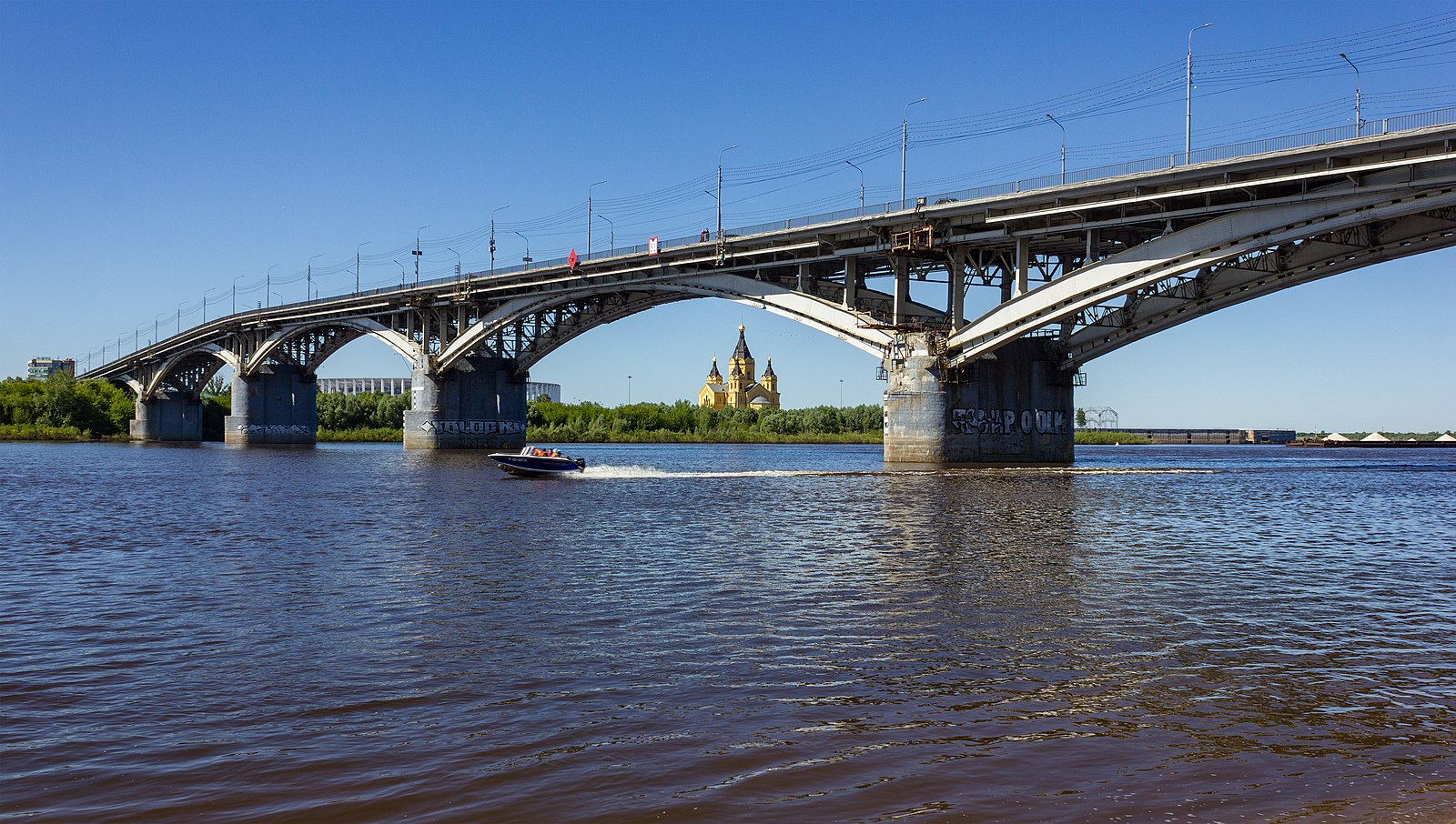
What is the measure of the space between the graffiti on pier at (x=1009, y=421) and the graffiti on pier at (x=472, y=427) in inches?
2023

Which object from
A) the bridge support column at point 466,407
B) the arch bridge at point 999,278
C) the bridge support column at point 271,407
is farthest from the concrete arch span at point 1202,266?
the bridge support column at point 271,407

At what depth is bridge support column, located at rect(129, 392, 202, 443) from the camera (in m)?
146

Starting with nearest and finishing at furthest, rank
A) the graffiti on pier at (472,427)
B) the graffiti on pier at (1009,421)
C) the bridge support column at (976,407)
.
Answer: the bridge support column at (976,407) < the graffiti on pier at (1009,421) < the graffiti on pier at (472,427)

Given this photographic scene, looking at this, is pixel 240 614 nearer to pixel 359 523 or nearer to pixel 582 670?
pixel 582 670

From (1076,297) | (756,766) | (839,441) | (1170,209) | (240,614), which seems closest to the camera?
(756,766)

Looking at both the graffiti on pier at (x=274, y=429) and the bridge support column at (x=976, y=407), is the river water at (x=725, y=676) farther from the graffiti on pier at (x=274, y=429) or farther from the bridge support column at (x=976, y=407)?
the graffiti on pier at (x=274, y=429)

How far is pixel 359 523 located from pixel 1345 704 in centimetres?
2403

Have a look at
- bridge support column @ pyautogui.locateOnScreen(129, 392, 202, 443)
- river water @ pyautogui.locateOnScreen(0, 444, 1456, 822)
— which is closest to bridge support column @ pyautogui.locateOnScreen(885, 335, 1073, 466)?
river water @ pyautogui.locateOnScreen(0, 444, 1456, 822)

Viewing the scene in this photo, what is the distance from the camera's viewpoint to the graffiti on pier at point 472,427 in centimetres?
9769

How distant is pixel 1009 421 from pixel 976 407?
112 inches

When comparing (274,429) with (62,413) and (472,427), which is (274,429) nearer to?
(472,427)

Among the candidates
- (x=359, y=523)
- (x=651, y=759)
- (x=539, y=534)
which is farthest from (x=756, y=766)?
(x=359, y=523)

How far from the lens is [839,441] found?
16112 cm

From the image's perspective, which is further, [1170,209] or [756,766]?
[1170,209]
